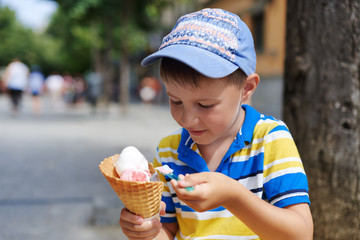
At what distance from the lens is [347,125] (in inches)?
102

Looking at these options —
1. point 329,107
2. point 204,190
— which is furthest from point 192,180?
point 329,107

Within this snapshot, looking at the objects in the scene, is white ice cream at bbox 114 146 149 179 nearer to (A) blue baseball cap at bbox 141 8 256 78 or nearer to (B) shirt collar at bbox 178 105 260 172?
(B) shirt collar at bbox 178 105 260 172

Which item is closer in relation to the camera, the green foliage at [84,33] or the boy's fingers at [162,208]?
the boy's fingers at [162,208]

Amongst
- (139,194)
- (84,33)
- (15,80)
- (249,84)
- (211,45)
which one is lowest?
(15,80)

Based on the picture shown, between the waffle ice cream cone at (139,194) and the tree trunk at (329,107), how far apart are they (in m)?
1.47

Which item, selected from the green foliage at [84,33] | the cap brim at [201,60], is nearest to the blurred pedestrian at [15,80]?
the green foliage at [84,33]

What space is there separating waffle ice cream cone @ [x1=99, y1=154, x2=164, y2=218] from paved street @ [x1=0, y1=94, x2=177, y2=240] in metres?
2.69

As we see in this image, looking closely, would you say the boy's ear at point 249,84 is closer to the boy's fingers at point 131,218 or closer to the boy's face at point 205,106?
the boy's face at point 205,106

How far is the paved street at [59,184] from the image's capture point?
14.1 feet

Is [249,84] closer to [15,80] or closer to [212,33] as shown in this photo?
[212,33]

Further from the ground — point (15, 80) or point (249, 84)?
point (249, 84)

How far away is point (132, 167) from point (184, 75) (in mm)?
373

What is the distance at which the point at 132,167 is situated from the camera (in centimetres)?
155

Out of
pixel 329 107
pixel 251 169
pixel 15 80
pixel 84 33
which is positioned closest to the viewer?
pixel 251 169
